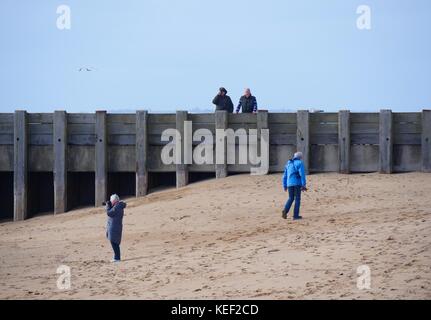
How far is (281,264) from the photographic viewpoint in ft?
48.9

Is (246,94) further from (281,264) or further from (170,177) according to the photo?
(281,264)

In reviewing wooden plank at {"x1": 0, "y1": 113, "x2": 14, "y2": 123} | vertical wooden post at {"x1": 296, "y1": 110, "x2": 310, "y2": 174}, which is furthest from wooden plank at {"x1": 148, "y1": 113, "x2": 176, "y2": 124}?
wooden plank at {"x1": 0, "y1": 113, "x2": 14, "y2": 123}

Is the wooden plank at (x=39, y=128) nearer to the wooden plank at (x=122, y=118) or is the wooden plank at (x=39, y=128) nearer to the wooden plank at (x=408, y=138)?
the wooden plank at (x=122, y=118)

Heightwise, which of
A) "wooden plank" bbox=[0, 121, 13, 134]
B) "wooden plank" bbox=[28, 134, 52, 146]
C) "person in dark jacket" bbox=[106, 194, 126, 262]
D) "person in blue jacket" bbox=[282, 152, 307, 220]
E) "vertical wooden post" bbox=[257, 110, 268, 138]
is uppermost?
"vertical wooden post" bbox=[257, 110, 268, 138]

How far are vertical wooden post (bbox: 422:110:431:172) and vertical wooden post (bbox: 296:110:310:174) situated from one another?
9.63 feet

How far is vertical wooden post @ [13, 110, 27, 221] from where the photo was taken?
990 inches

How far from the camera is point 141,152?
2461 centimetres

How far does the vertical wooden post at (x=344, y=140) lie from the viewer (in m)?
23.9

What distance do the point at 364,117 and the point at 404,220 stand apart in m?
6.77

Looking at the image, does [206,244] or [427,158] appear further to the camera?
[427,158]

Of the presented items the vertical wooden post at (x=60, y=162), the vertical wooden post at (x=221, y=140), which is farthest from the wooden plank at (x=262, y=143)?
the vertical wooden post at (x=60, y=162)

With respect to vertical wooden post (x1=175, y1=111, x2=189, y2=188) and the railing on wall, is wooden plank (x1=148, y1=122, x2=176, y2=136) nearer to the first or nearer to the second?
the railing on wall
